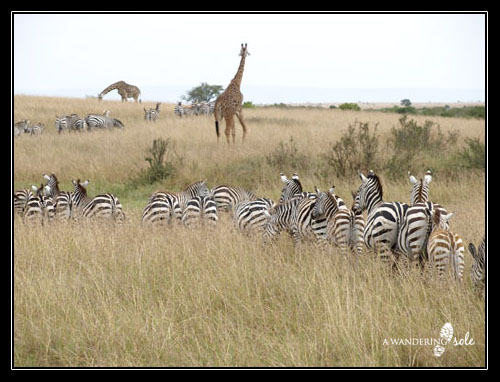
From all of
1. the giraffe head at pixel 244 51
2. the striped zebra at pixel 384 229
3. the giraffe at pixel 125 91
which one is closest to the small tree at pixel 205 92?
the giraffe at pixel 125 91

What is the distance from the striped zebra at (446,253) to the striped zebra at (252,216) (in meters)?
3.20

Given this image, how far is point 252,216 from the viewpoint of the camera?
26.5 feet

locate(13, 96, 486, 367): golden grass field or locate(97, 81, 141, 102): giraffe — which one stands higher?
locate(97, 81, 141, 102): giraffe

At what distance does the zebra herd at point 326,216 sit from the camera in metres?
5.16

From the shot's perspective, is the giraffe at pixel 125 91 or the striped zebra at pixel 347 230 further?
the giraffe at pixel 125 91

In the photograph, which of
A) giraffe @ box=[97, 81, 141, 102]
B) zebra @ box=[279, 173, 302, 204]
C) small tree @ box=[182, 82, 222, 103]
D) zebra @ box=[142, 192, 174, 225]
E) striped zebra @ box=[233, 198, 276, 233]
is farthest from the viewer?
small tree @ box=[182, 82, 222, 103]

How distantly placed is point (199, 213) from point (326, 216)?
2.32m

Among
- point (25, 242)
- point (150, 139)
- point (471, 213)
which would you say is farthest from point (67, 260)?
point (150, 139)

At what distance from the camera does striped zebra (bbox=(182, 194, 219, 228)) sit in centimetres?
817

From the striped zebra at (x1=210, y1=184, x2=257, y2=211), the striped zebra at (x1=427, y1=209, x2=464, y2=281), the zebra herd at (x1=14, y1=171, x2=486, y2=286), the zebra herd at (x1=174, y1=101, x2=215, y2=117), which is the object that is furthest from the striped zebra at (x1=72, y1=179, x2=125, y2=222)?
the zebra herd at (x1=174, y1=101, x2=215, y2=117)

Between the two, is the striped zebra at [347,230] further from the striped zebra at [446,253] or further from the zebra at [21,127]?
the zebra at [21,127]

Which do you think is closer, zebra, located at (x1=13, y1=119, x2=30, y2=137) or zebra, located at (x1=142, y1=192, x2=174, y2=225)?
zebra, located at (x1=142, y1=192, x2=174, y2=225)

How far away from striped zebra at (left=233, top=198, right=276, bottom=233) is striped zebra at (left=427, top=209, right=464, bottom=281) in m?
3.20

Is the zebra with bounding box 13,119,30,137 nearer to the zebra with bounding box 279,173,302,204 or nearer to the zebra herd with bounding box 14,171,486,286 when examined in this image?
the zebra herd with bounding box 14,171,486,286
